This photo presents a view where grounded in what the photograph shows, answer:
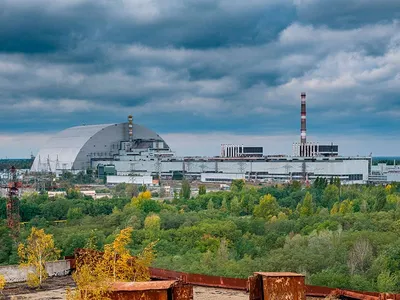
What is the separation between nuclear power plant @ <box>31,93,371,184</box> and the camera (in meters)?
47.8

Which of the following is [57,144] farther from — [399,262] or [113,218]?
[399,262]

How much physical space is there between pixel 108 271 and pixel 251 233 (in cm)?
1448

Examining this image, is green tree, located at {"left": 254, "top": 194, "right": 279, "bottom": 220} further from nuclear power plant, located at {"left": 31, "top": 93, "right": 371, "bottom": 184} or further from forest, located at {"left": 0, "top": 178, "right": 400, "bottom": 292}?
nuclear power plant, located at {"left": 31, "top": 93, "right": 371, "bottom": 184}

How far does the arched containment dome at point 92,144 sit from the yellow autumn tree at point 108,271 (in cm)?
4924

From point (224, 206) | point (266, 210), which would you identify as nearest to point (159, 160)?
point (224, 206)

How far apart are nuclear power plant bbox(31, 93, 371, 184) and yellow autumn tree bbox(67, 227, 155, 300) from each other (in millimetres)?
39556

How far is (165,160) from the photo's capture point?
5544 cm

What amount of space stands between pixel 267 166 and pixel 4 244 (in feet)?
112

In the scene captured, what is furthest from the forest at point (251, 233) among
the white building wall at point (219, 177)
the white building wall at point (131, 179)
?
the white building wall at point (219, 177)

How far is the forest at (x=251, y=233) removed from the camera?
1373 centimetres

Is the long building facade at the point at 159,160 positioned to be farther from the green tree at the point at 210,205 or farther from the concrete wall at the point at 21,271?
the concrete wall at the point at 21,271

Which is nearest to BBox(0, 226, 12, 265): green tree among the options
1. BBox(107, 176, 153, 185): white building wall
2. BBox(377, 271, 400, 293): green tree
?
BBox(377, 271, 400, 293): green tree

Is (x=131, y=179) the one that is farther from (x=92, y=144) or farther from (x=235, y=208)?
(x=235, y=208)

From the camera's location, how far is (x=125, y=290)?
4.68 meters
